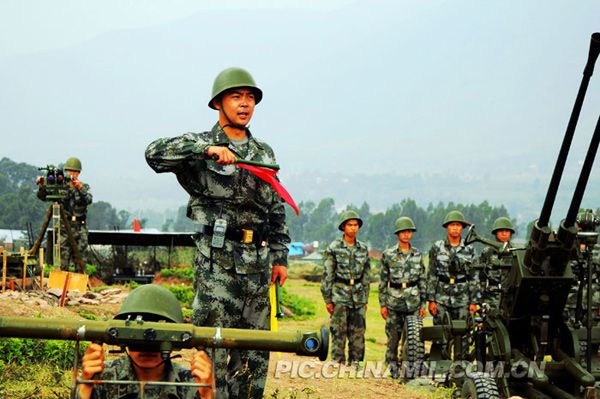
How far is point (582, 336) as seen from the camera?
28.4ft

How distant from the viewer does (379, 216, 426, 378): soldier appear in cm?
1196

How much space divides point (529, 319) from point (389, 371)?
3.57 meters

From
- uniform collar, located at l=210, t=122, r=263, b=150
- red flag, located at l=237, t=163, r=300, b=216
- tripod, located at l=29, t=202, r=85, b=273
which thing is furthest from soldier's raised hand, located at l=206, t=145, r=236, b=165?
tripod, located at l=29, t=202, r=85, b=273

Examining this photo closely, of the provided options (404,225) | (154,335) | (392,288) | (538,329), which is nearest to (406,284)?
(392,288)

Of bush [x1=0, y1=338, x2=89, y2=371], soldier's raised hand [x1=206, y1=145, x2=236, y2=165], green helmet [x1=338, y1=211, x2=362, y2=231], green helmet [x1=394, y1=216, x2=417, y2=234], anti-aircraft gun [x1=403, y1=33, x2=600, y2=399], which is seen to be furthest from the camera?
green helmet [x1=394, y1=216, x2=417, y2=234]

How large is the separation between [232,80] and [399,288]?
22.3 ft

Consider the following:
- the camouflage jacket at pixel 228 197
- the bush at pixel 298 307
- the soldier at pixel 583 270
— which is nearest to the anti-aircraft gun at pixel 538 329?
the soldier at pixel 583 270

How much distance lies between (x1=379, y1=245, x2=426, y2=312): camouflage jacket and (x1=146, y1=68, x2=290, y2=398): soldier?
629cm

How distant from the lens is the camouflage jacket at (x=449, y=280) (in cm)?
1209

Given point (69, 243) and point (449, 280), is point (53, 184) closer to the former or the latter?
point (69, 243)

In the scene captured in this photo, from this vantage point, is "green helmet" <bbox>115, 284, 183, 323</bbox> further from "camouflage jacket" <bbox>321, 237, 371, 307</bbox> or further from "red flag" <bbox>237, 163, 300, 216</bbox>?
"camouflage jacket" <bbox>321, 237, 371, 307</bbox>

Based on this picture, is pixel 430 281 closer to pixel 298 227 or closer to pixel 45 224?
pixel 45 224

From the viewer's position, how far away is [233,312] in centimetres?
573

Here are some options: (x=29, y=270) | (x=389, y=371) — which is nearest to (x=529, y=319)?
(x=389, y=371)
